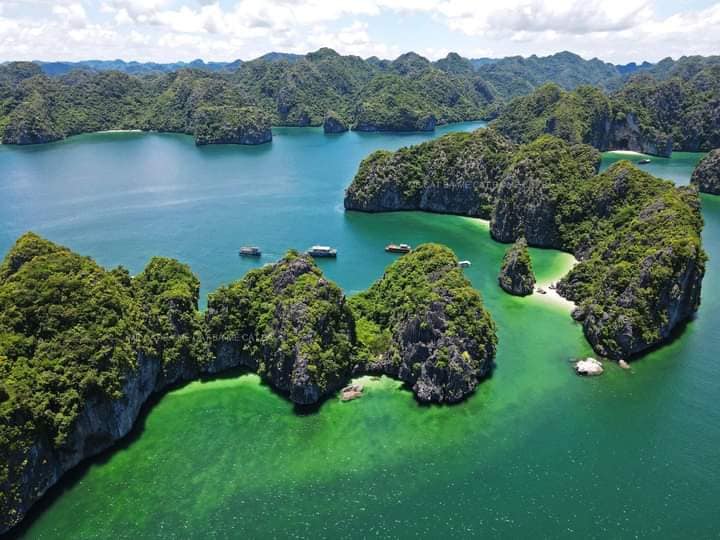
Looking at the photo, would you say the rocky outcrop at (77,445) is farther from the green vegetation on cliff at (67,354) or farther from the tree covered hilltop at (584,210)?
the tree covered hilltop at (584,210)

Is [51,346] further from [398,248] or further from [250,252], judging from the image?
[398,248]

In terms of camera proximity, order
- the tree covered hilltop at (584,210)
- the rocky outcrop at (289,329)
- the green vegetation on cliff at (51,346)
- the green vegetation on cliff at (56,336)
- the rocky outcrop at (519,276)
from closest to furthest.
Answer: the green vegetation on cliff at (51,346)
the green vegetation on cliff at (56,336)
the rocky outcrop at (289,329)
the tree covered hilltop at (584,210)
the rocky outcrop at (519,276)

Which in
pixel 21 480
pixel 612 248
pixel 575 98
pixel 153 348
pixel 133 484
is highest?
pixel 575 98

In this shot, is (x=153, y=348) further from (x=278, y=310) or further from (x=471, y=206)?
(x=471, y=206)

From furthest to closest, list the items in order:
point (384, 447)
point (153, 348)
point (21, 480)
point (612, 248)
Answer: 1. point (612, 248)
2. point (153, 348)
3. point (384, 447)
4. point (21, 480)

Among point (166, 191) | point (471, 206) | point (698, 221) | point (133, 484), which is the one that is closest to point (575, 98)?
point (471, 206)

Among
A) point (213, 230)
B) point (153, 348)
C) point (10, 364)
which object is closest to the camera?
point (10, 364)

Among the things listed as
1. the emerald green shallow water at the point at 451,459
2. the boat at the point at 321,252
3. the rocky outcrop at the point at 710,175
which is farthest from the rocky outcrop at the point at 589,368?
the rocky outcrop at the point at 710,175
